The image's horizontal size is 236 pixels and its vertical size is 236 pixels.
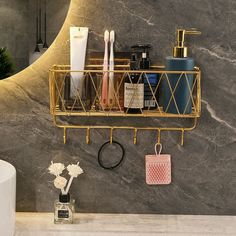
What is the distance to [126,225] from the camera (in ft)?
5.36

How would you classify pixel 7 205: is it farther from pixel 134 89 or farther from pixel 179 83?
pixel 179 83

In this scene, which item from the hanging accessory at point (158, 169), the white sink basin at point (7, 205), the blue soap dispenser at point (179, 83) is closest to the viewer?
the white sink basin at point (7, 205)

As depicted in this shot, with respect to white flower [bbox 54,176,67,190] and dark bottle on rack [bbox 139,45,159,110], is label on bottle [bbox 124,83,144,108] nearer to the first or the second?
dark bottle on rack [bbox 139,45,159,110]

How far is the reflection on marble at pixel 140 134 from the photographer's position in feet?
5.36

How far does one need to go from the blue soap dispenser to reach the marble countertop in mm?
324

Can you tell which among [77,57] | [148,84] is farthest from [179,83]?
[77,57]

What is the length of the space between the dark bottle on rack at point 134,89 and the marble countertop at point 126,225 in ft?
1.10

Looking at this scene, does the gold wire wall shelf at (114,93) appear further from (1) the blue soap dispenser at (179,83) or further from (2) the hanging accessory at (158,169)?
(2) the hanging accessory at (158,169)

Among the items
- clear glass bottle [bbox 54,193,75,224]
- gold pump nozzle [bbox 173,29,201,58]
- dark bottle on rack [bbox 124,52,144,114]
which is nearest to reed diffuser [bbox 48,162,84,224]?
clear glass bottle [bbox 54,193,75,224]

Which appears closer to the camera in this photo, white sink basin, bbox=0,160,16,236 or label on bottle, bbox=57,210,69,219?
white sink basin, bbox=0,160,16,236

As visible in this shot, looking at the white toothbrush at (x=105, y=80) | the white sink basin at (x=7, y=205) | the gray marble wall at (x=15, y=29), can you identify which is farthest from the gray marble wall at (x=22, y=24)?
the white sink basin at (x=7, y=205)

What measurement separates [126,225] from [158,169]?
7.4 inches

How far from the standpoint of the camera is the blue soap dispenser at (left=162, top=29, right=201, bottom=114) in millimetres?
1563

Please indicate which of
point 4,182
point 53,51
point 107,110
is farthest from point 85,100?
point 4,182
